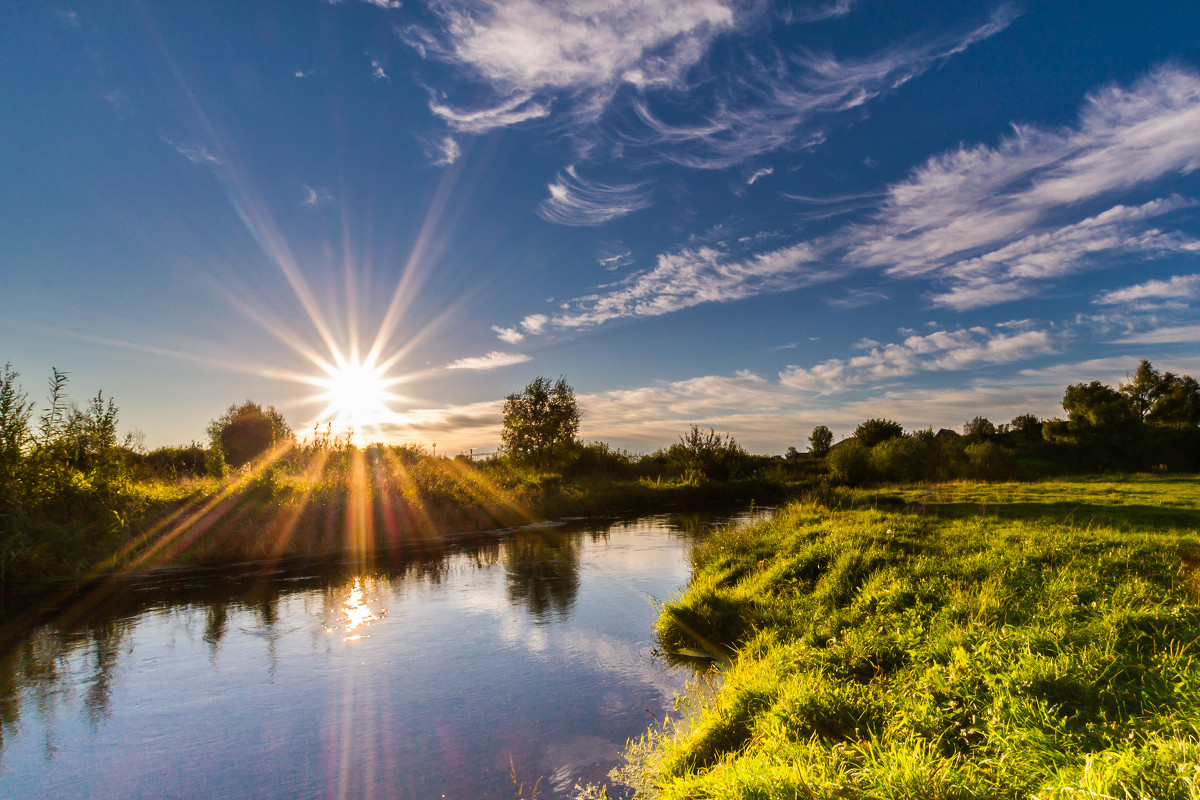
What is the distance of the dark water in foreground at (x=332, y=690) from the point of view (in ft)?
20.8

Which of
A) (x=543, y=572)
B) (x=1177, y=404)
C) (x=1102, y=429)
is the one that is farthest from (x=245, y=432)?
(x=1177, y=404)

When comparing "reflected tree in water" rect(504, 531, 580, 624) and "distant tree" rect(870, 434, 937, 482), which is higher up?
"distant tree" rect(870, 434, 937, 482)

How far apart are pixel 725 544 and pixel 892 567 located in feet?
19.3

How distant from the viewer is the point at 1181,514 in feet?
48.5

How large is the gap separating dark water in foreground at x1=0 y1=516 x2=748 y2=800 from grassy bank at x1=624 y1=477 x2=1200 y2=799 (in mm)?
1270

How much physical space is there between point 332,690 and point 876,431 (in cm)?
5948

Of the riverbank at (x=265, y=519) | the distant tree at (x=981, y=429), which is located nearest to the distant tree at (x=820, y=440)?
the distant tree at (x=981, y=429)

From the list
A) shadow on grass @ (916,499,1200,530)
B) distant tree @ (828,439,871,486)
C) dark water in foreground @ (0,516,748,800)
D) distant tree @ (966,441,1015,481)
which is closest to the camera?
dark water in foreground @ (0,516,748,800)

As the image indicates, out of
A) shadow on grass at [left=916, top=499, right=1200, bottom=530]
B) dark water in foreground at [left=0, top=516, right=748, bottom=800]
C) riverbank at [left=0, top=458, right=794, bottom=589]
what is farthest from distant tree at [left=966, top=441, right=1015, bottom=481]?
dark water in foreground at [left=0, top=516, right=748, bottom=800]

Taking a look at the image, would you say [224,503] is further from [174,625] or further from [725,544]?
[725,544]

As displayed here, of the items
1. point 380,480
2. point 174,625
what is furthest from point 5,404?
point 380,480

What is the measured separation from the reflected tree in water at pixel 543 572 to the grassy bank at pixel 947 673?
3.81 metres

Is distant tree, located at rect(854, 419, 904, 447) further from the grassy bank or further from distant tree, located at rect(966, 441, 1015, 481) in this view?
the grassy bank

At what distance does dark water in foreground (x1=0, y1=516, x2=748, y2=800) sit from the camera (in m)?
6.34
